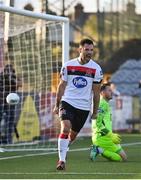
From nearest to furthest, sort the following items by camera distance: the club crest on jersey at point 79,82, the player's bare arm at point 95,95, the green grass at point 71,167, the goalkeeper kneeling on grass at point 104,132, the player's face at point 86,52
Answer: the green grass at point 71,167 < the player's face at point 86,52 < the club crest on jersey at point 79,82 < the player's bare arm at point 95,95 < the goalkeeper kneeling on grass at point 104,132

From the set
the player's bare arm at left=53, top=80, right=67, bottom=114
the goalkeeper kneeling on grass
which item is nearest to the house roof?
the goalkeeper kneeling on grass

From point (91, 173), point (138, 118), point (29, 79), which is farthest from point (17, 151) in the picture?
point (138, 118)

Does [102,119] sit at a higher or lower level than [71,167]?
higher

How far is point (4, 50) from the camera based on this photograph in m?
16.9

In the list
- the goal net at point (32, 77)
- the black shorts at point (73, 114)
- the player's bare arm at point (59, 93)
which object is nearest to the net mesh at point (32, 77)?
the goal net at point (32, 77)

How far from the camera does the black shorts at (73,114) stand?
10887 mm

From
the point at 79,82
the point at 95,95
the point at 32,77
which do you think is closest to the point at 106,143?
the point at 95,95

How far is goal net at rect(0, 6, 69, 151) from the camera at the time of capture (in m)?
17.0

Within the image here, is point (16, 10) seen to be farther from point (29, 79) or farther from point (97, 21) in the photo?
point (97, 21)

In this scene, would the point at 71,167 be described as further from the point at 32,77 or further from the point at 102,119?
the point at 32,77

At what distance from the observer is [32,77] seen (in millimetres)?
18250

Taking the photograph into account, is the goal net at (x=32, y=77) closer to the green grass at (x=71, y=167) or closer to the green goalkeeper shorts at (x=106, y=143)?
the green grass at (x=71, y=167)

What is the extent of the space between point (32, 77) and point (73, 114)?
7.30 metres

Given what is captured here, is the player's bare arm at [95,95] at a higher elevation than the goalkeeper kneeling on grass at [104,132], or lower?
higher
